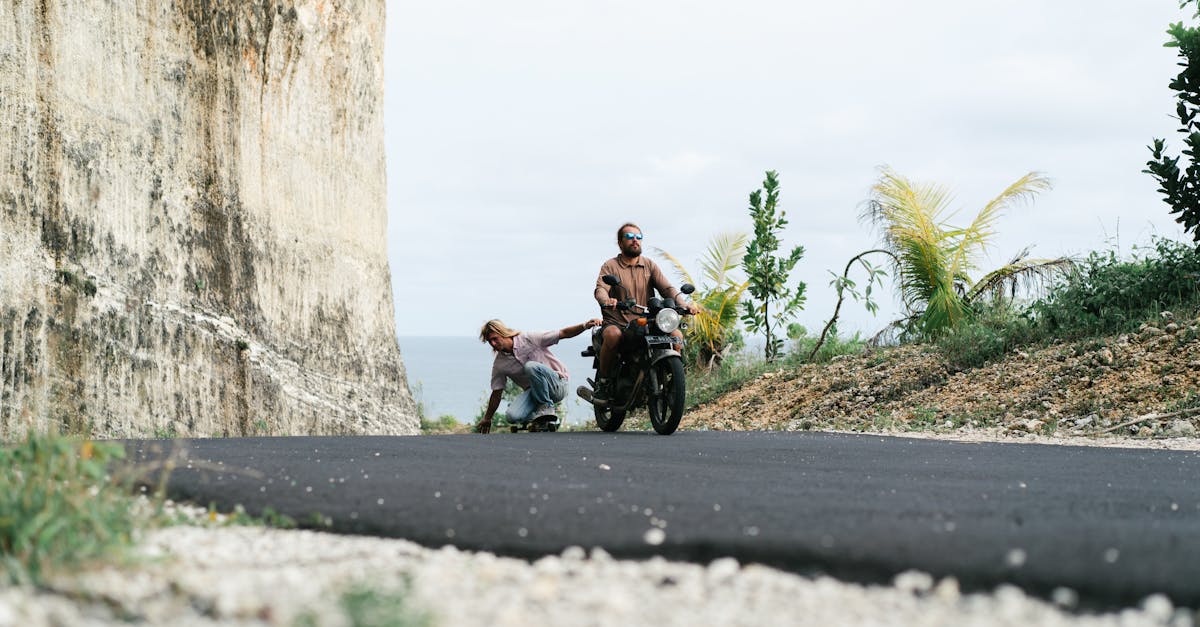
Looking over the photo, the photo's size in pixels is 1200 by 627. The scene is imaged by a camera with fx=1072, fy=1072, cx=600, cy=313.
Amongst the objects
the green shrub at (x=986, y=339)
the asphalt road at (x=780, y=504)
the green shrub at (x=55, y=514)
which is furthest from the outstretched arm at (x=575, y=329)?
the green shrub at (x=55, y=514)

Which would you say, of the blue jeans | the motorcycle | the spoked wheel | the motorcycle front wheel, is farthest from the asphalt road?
the blue jeans

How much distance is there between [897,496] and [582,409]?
12.8 metres

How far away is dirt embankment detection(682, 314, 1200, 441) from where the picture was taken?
10.6 m

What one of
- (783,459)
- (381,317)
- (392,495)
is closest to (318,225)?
(381,317)

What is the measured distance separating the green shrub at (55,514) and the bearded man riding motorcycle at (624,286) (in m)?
6.34

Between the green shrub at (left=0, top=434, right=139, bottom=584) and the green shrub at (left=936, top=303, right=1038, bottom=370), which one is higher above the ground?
the green shrub at (left=936, top=303, right=1038, bottom=370)

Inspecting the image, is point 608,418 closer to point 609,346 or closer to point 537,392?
point 537,392

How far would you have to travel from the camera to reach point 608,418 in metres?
11.2

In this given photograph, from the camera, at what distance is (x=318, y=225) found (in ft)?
42.7

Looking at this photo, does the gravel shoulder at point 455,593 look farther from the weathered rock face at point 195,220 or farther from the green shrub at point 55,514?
the weathered rock face at point 195,220

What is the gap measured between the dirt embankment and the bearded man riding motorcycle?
11.2ft

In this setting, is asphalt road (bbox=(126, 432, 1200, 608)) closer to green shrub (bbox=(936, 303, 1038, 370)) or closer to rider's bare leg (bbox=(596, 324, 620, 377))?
rider's bare leg (bbox=(596, 324, 620, 377))

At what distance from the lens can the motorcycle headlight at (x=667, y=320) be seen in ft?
31.8

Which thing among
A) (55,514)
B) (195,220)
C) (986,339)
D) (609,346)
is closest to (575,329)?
(609,346)
